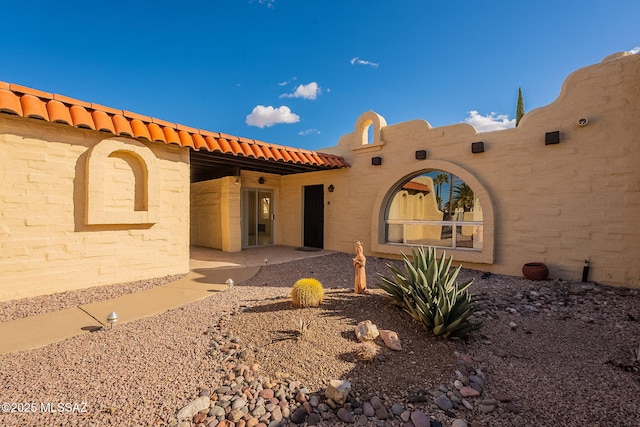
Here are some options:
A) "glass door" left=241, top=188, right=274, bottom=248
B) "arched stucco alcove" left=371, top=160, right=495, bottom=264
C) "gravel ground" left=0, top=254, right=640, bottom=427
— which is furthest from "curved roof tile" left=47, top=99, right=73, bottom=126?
"arched stucco alcove" left=371, top=160, right=495, bottom=264

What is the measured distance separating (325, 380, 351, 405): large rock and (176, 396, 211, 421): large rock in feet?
3.25

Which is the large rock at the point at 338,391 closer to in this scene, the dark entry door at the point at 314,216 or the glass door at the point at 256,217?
the dark entry door at the point at 314,216

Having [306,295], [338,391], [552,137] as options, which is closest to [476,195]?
[552,137]

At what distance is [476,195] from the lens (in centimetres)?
736

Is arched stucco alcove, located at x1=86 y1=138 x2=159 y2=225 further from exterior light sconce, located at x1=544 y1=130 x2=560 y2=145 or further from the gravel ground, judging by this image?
exterior light sconce, located at x1=544 y1=130 x2=560 y2=145

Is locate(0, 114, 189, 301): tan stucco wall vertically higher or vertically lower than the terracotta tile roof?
lower

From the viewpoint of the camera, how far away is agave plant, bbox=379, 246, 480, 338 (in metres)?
3.33

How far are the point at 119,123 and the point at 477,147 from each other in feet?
26.2

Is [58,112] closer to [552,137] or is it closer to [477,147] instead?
[477,147]

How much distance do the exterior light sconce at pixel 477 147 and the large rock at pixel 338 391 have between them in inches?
269

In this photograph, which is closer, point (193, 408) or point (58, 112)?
point (193, 408)

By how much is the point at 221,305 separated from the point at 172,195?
10.3ft

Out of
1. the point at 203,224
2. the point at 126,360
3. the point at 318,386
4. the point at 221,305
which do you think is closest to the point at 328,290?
the point at 221,305

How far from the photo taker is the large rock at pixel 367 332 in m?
3.22
